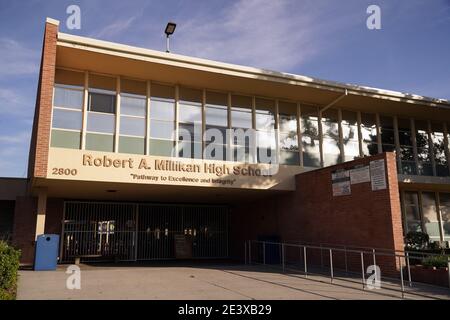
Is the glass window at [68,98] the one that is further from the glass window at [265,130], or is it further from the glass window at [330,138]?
the glass window at [330,138]

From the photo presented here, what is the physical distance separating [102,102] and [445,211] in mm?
15821

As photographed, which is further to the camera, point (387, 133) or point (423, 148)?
point (423, 148)

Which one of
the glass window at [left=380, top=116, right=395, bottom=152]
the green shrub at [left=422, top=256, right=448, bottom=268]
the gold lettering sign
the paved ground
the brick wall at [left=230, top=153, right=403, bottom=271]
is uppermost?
the glass window at [left=380, top=116, right=395, bottom=152]

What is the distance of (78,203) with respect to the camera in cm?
1919

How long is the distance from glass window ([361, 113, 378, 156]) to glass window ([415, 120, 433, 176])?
2502mm

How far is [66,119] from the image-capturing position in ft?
46.6

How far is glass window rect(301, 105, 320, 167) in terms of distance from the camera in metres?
17.2

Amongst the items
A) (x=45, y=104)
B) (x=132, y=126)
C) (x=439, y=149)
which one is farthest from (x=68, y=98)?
(x=439, y=149)

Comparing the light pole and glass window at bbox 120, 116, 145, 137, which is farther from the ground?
the light pole

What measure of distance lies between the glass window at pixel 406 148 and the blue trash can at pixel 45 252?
1448cm

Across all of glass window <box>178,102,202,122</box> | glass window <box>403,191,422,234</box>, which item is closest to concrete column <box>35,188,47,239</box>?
glass window <box>178,102,202,122</box>

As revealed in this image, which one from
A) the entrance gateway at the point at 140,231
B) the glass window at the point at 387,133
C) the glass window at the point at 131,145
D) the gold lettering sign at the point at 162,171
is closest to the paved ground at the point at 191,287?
the gold lettering sign at the point at 162,171

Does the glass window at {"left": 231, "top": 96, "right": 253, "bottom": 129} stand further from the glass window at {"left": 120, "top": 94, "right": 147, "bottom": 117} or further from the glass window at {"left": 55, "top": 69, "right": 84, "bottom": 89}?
the glass window at {"left": 55, "top": 69, "right": 84, "bottom": 89}

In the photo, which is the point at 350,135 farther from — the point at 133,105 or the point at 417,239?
the point at 133,105
